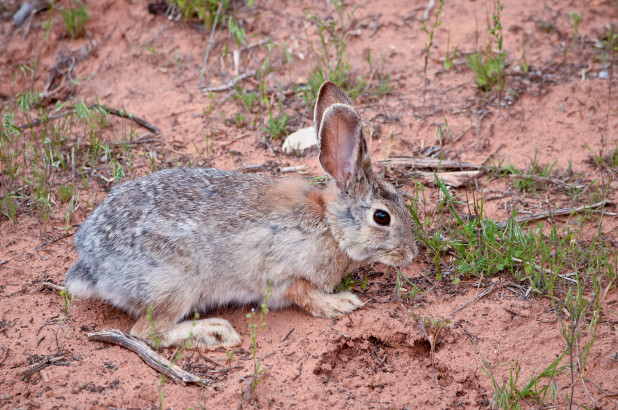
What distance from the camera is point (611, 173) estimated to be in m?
5.95

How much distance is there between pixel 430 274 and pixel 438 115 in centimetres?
217

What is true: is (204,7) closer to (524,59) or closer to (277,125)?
(277,125)

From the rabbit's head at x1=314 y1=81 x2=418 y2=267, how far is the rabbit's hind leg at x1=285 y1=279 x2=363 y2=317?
13.3 inches

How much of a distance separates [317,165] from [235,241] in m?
1.81

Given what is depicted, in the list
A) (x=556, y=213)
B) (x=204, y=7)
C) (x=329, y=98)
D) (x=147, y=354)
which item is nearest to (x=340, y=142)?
(x=329, y=98)

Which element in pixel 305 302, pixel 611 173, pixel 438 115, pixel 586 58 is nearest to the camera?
pixel 305 302

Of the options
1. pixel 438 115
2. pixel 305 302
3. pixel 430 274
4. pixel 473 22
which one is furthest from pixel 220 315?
pixel 473 22

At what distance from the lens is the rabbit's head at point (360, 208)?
470 centimetres

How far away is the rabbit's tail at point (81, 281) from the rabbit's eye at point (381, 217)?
1.96 meters

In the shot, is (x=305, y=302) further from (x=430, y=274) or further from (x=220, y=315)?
(x=430, y=274)

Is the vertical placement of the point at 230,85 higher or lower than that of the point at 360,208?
higher

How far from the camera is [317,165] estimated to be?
6.20m

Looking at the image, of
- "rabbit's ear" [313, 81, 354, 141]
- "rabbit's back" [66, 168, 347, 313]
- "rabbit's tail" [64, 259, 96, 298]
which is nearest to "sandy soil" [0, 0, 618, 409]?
"rabbit's tail" [64, 259, 96, 298]

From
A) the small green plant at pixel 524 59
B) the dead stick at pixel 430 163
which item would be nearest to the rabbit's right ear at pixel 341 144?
the dead stick at pixel 430 163
